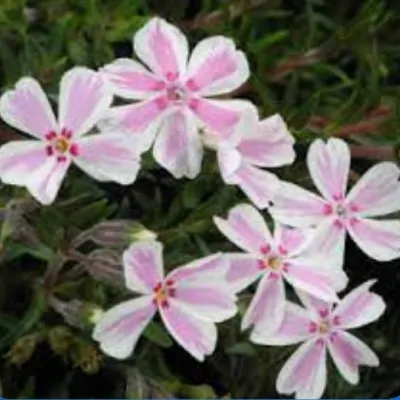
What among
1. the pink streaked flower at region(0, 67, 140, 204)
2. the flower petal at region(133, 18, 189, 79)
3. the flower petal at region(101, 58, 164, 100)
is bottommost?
the pink streaked flower at region(0, 67, 140, 204)

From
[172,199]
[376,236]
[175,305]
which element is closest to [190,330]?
[175,305]

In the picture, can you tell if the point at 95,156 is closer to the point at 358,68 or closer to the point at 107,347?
the point at 107,347

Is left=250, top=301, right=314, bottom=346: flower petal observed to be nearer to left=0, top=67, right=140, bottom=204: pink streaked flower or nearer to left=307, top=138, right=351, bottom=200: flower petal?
left=307, top=138, right=351, bottom=200: flower petal

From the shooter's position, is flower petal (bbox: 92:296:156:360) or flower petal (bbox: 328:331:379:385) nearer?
flower petal (bbox: 92:296:156:360)

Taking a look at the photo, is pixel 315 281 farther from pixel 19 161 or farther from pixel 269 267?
pixel 19 161

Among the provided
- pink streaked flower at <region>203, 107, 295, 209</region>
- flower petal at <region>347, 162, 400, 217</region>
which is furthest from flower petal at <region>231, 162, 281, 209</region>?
flower petal at <region>347, 162, 400, 217</region>

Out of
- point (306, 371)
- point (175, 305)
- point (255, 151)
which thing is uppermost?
point (255, 151)

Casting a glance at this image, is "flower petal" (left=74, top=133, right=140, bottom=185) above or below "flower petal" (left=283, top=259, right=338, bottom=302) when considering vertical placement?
above
